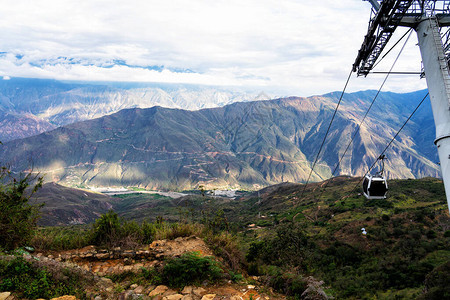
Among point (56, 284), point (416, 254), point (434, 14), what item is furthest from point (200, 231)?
point (416, 254)

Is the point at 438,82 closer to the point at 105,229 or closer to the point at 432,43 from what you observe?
the point at 432,43

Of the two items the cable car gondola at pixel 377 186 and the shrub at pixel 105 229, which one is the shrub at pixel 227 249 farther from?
the cable car gondola at pixel 377 186

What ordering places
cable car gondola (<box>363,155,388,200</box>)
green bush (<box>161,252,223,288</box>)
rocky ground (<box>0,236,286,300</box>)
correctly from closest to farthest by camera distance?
1. rocky ground (<box>0,236,286,300</box>)
2. green bush (<box>161,252,223,288</box>)
3. cable car gondola (<box>363,155,388,200</box>)

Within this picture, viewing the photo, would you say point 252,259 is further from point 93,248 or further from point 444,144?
point 444,144

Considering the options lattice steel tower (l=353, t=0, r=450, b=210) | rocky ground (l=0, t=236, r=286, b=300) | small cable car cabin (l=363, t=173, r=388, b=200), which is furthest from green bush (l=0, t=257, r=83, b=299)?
small cable car cabin (l=363, t=173, r=388, b=200)

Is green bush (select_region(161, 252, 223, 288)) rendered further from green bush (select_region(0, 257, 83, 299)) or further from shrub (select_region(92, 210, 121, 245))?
shrub (select_region(92, 210, 121, 245))

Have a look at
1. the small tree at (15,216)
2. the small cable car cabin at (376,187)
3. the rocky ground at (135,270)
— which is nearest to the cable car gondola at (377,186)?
the small cable car cabin at (376,187)
